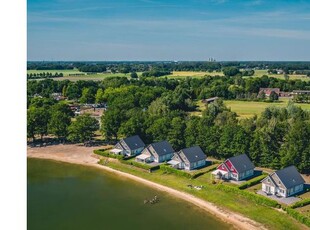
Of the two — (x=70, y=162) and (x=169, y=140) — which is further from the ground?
(x=169, y=140)

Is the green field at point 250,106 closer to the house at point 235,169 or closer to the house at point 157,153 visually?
the house at point 157,153

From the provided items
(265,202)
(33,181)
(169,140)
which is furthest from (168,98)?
(265,202)

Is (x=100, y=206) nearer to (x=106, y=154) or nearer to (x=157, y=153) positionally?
(x=157, y=153)

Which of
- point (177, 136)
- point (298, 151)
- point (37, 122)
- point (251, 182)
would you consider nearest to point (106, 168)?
point (177, 136)

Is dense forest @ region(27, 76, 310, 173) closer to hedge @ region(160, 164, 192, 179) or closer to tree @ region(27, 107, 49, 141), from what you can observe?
tree @ region(27, 107, 49, 141)
